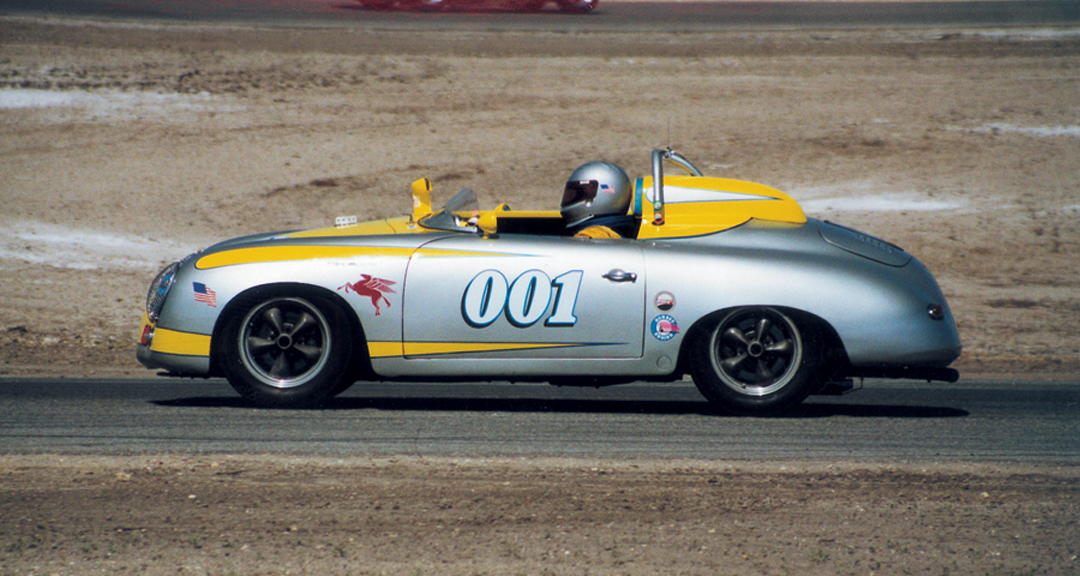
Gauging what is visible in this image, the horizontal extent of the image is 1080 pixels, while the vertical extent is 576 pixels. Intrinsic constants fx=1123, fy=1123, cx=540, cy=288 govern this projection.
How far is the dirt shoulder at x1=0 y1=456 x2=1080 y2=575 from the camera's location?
3861 mm

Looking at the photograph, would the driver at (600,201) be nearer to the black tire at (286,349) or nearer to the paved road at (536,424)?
the paved road at (536,424)

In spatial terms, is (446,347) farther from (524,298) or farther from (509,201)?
(509,201)

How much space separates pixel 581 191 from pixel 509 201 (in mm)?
9099

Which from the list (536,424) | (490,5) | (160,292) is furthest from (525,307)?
(490,5)

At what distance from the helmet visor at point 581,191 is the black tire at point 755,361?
120 centimetres

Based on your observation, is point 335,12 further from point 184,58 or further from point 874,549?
point 874,549

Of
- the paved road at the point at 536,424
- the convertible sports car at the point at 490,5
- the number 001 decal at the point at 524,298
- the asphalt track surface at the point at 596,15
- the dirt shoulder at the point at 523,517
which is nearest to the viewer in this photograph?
the dirt shoulder at the point at 523,517

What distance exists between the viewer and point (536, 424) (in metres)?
6.18

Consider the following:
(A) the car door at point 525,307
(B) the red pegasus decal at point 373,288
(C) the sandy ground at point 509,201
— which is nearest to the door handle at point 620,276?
(A) the car door at point 525,307

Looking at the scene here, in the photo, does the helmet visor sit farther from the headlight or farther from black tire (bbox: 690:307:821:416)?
the headlight

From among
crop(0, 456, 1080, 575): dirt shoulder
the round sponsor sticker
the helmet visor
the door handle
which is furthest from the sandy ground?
the door handle

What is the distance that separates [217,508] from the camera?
4410mm

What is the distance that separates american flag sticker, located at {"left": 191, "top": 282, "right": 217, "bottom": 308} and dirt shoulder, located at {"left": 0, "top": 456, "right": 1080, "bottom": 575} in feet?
4.25

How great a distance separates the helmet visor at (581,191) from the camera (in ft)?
22.6
